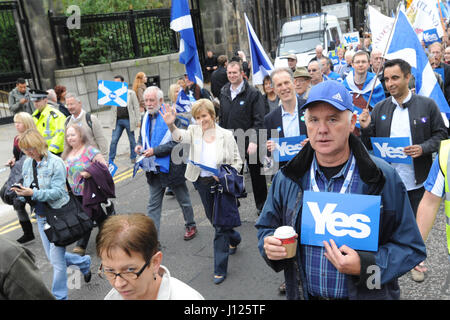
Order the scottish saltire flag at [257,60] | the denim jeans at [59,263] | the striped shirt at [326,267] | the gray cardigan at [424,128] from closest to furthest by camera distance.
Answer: the striped shirt at [326,267] → the gray cardigan at [424,128] → the denim jeans at [59,263] → the scottish saltire flag at [257,60]

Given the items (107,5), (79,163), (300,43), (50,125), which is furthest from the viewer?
(300,43)

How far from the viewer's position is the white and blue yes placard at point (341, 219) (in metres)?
2.05

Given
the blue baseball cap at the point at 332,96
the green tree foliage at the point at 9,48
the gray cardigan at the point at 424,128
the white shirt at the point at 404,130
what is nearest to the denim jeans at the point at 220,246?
the white shirt at the point at 404,130

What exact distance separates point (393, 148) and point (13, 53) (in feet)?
47.7

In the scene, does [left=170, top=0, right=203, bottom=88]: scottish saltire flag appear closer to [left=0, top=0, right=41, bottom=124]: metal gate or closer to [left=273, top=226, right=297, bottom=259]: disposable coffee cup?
[left=273, top=226, right=297, bottom=259]: disposable coffee cup

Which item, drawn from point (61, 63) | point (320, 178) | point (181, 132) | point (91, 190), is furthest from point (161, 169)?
point (61, 63)

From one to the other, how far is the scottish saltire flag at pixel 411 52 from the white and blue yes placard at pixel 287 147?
1.26 meters

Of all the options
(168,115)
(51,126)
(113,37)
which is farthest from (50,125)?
(113,37)

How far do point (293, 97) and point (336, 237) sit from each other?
2.83m

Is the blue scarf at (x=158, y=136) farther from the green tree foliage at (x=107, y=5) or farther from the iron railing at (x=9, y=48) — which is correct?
the green tree foliage at (x=107, y=5)

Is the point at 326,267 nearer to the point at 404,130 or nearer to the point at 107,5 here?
the point at 404,130

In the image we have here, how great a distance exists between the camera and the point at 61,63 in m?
15.1

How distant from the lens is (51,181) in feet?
14.3

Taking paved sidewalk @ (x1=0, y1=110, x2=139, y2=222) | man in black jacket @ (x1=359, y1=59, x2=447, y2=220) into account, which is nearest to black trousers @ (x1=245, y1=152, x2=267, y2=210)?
man in black jacket @ (x1=359, y1=59, x2=447, y2=220)
